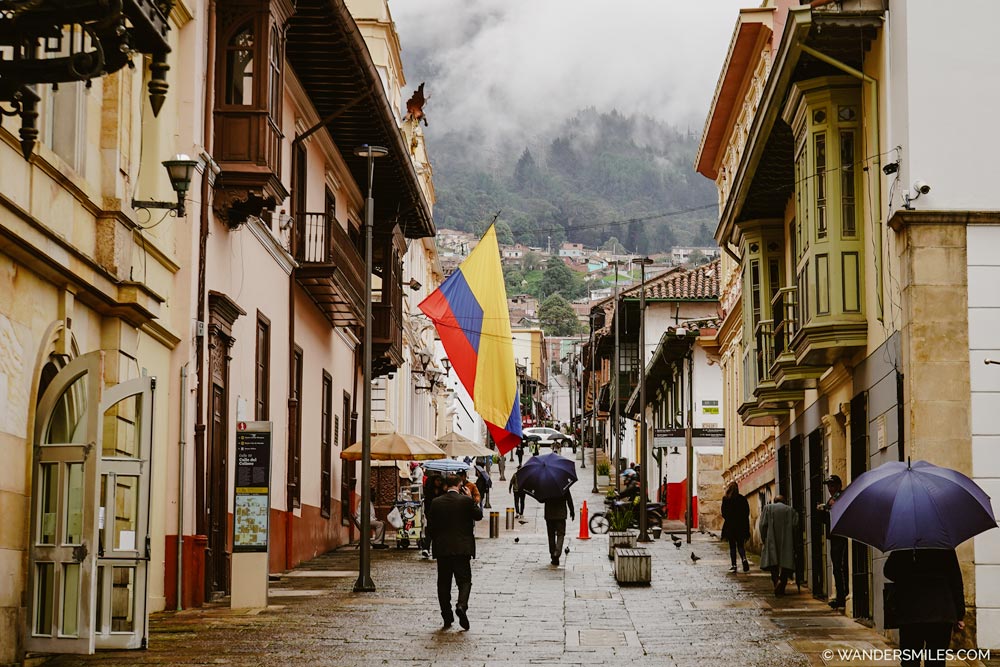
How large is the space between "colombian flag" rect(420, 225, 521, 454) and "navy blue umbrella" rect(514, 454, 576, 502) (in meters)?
0.85

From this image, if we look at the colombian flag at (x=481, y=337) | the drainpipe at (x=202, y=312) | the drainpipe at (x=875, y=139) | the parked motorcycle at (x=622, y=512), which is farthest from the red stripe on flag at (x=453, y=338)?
the parked motorcycle at (x=622, y=512)

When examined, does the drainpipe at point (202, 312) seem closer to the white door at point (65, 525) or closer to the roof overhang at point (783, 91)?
the white door at point (65, 525)

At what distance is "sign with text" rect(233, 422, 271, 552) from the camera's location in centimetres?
1925

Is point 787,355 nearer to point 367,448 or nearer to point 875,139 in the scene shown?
point 875,139

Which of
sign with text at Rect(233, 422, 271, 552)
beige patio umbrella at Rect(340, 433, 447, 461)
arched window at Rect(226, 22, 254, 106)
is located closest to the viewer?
sign with text at Rect(233, 422, 271, 552)

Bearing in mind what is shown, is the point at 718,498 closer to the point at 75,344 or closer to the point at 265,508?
the point at 265,508

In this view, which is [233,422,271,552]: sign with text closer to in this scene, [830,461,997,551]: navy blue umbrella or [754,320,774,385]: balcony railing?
[830,461,997,551]: navy blue umbrella

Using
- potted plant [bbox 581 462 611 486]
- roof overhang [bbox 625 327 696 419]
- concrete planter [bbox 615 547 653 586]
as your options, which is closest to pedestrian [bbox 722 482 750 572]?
concrete planter [bbox 615 547 653 586]

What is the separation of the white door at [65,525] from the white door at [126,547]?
0.32 meters

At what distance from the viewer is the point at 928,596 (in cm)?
1219

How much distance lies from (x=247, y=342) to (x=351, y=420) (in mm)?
11826

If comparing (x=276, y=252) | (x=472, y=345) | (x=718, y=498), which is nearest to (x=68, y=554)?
(x=276, y=252)

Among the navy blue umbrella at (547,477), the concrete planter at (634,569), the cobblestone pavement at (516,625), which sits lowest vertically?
the cobblestone pavement at (516,625)

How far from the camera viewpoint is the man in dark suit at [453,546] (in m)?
17.4
